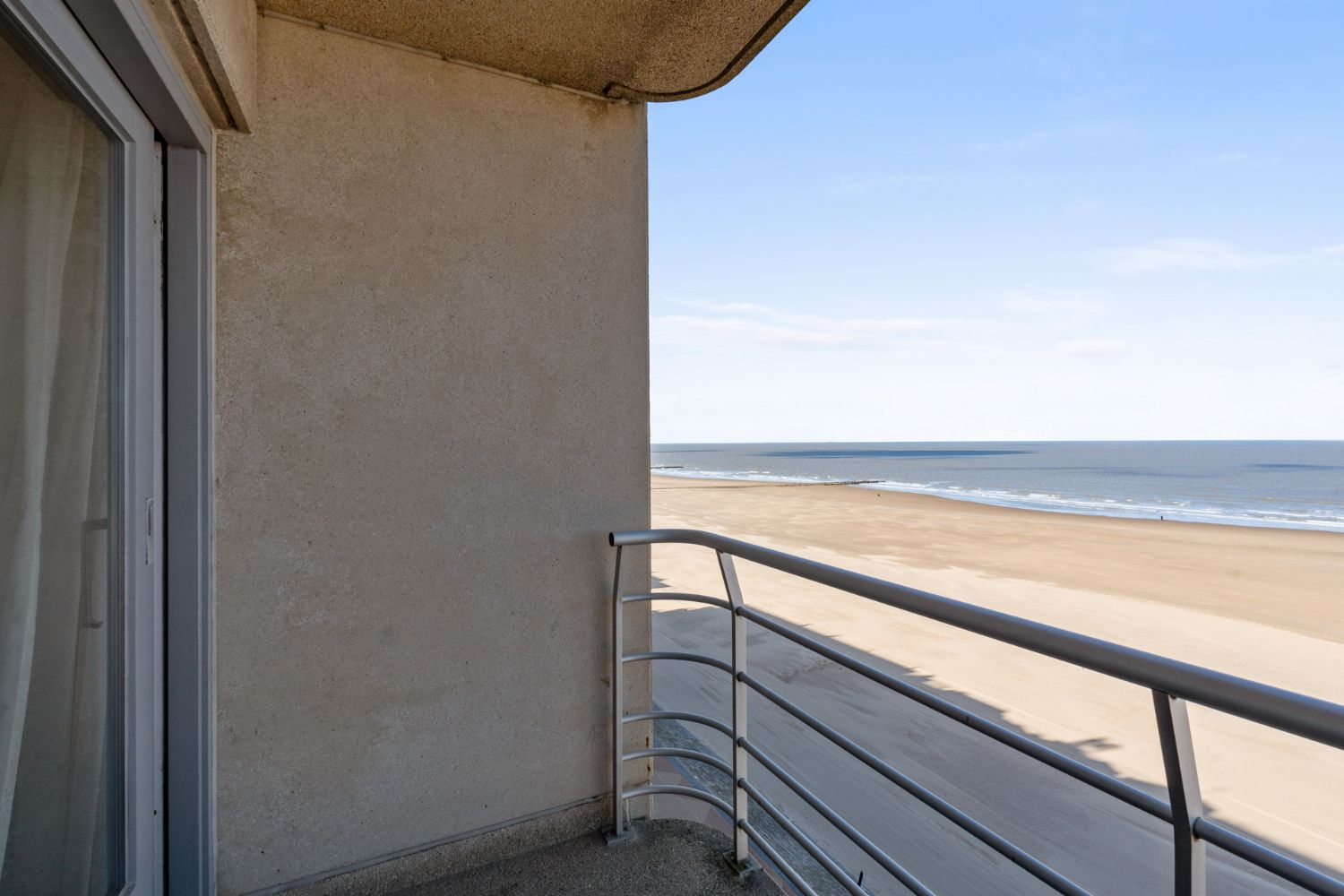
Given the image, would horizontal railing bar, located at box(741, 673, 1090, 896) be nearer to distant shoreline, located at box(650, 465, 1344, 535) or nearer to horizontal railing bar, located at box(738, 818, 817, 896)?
horizontal railing bar, located at box(738, 818, 817, 896)

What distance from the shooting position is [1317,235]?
98.3 feet

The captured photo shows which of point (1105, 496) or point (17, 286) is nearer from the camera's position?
point (17, 286)

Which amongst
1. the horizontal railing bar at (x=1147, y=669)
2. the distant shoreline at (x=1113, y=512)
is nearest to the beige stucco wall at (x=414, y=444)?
the horizontal railing bar at (x=1147, y=669)

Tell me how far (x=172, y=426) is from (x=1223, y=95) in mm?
21092

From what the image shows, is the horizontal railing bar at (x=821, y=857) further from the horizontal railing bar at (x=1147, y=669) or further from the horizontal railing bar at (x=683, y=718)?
the horizontal railing bar at (x=1147, y=669)

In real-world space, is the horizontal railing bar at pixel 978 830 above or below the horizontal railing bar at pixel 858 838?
above

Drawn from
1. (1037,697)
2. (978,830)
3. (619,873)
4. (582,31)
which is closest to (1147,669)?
(978,830)

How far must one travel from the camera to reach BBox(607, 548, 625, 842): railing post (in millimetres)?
1821

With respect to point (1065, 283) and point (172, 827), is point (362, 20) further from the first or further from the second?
point (1065, 283)

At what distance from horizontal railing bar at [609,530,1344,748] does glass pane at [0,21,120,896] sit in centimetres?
121

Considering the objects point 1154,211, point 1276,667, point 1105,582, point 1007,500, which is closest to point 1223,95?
point 1007,500

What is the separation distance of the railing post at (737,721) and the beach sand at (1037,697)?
0.67 meters

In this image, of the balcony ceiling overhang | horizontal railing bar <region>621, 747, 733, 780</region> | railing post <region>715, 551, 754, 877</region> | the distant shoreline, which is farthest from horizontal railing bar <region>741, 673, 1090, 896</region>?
the distant shoreline

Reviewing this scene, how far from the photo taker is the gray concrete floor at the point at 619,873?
5.26 ft
